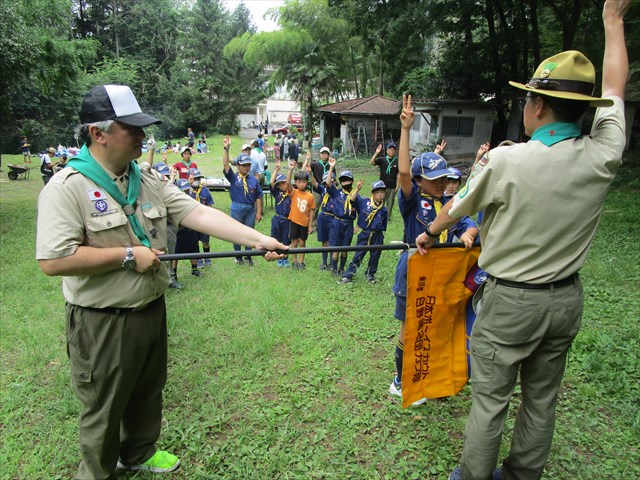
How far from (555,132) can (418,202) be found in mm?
1450

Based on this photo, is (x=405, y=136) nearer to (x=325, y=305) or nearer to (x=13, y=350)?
(x=325, y=305)

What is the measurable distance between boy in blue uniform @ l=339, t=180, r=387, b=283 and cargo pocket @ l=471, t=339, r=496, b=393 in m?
4.59

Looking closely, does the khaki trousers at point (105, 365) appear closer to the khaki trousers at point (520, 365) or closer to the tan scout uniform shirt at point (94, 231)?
the tan scout uniform shirt at point (94, 231)

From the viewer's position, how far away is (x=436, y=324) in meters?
3.45

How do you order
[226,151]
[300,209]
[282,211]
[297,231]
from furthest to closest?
[282,211]
[297,231]
[300,209]
[226,151]

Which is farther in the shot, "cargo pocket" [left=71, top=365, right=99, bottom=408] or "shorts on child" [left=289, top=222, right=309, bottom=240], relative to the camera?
"shorts on child" [left=289, top=222, right=309, bottom=240]

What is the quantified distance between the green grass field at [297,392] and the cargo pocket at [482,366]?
960 millimetres

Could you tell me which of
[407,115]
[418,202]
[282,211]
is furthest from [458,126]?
[407,115]

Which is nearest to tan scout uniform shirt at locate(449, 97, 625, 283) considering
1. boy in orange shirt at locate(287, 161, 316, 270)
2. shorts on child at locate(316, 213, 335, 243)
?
shorts on child at locate(316, 213, 335, 243)

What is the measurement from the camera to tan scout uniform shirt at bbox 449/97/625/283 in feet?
7.09

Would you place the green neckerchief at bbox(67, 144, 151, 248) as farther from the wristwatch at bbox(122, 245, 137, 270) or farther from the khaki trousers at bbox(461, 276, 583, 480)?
the khaki trousers at bbox(461, 276, 583, 480)

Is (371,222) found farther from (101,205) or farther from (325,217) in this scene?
(101,205)

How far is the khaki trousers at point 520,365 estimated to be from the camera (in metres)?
2.30

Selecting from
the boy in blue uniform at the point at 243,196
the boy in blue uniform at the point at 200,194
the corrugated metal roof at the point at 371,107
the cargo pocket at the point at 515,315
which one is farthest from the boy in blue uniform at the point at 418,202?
the corrugated metal roof at the point at 371,107
